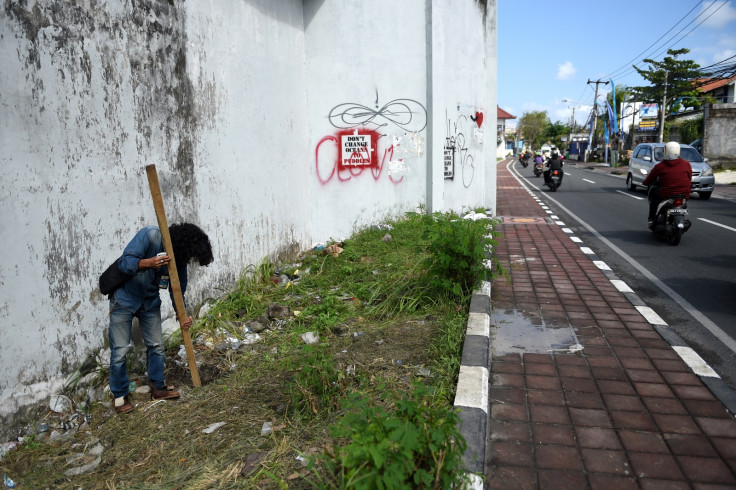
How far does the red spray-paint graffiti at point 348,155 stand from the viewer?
9.22 m

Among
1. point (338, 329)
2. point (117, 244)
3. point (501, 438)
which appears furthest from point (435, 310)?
point (117, 244)

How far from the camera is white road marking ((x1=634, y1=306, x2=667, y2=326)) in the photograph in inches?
202

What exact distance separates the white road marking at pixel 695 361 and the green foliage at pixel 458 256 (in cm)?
187

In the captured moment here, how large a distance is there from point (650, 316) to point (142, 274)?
4849mm

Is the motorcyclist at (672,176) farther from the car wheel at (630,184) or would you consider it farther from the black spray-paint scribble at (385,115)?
the car wheel at (630,184)

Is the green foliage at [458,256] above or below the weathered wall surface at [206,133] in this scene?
below

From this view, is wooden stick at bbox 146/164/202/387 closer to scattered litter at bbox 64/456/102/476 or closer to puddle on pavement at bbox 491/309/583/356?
scattered litter at bbox 64/456/102/476

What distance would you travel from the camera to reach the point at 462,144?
11617 millimetres

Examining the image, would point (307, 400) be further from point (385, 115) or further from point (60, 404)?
point (385, 115)

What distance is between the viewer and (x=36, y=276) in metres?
3.53

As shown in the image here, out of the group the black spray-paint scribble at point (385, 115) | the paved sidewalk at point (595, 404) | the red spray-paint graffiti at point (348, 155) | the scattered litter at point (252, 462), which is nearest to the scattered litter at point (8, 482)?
the scattered litter at point (252, 462)

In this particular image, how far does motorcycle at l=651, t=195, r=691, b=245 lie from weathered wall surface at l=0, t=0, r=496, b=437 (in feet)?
12.8

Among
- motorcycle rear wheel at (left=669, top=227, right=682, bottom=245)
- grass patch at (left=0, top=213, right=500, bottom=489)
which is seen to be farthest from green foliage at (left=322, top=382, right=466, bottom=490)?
motorcycle rear wheel at (left=669, top=227, right=682, bottom=245)

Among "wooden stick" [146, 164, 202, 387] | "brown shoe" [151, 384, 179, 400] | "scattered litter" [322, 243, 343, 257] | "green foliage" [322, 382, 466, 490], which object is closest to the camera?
"green foliage" [322, 382, 466, 490]
